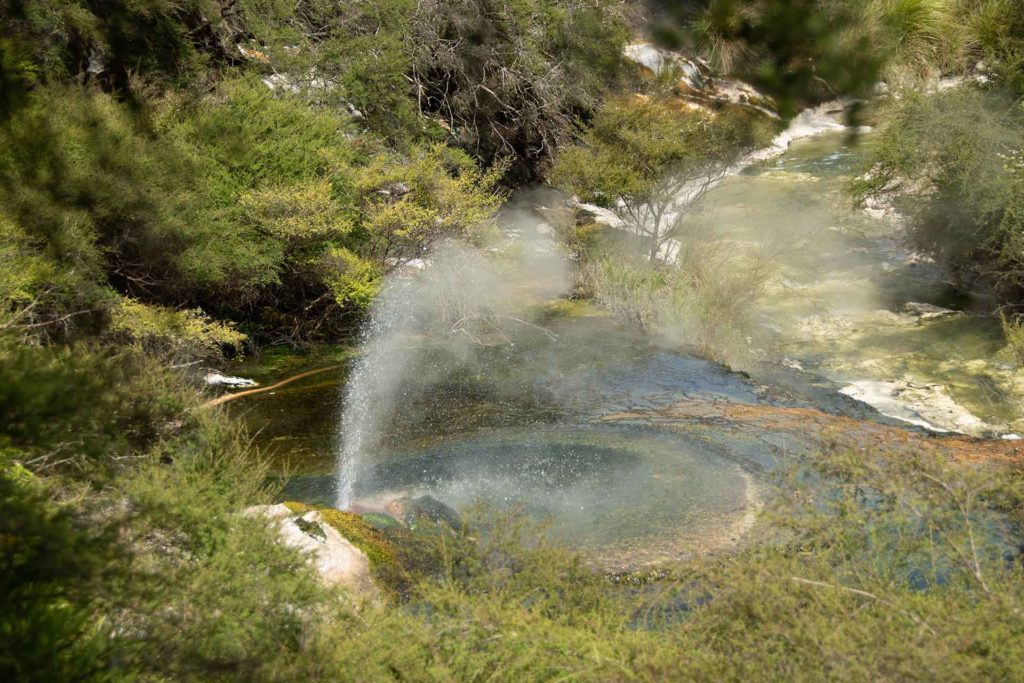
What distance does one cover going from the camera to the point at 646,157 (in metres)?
16.9

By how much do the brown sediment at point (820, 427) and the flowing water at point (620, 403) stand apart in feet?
0.34

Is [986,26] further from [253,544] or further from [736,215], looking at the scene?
[736,215]

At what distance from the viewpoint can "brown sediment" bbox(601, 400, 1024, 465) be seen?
361 inches

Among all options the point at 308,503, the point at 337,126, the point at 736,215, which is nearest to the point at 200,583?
the point at 308,503

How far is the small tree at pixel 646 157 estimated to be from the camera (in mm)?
16594

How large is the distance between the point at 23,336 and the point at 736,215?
56.1ft

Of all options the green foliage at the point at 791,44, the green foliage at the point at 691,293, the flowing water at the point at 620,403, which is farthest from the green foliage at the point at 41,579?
the green foliage at the point at 691,293

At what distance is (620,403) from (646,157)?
748 centimetres

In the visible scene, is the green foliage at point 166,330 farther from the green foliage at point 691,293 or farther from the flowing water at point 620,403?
the green foliage at point 691,293

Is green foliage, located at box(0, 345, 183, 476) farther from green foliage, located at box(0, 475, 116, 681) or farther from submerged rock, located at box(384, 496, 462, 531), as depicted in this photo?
submerged rock, located at box(384, 496, 462, 531)

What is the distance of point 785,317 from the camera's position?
15648 millimetres

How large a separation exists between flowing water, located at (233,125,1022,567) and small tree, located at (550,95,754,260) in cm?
276

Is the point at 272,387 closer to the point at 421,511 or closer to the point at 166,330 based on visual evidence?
the point at 166,330

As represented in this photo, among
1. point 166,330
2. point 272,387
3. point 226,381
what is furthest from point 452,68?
point 166,330
